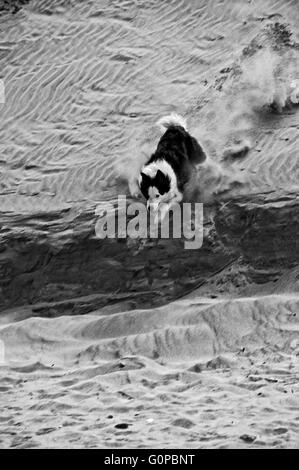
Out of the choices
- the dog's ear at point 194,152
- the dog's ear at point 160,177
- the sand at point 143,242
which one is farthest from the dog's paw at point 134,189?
the dog's ear at point 194,152

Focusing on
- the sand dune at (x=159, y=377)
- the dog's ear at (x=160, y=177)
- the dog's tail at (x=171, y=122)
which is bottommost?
the sand dune at (x=159, y=377)

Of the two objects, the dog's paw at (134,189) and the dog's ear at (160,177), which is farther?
the dog's paw at (134,189)

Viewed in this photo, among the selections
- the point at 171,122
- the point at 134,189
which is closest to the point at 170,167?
the point at 134,189

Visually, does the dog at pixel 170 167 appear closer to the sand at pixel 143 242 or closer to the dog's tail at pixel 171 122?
the dog's tail at pixel 171 122

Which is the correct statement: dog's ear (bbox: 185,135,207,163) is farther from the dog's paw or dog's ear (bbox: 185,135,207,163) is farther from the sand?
the dog's paw

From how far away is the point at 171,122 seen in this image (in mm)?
8414

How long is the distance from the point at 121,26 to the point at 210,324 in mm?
3636

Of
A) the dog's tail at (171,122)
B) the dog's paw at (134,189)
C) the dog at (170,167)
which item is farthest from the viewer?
the dog's tail at (171,122)

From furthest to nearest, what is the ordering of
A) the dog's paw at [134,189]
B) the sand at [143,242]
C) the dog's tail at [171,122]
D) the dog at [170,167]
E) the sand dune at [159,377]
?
the dog's tail at [171,122]
the dog's paw at [134,189]
the dog at [170,167]
the sand at [143,242]
the sand dune at [159,377]

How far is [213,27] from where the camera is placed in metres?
9.63

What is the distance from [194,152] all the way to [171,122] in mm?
349

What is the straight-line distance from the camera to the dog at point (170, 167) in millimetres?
7945

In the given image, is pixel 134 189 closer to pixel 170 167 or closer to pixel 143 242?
pixel 170 167

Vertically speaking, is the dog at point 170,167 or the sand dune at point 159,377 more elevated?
the dog at point 170,167
